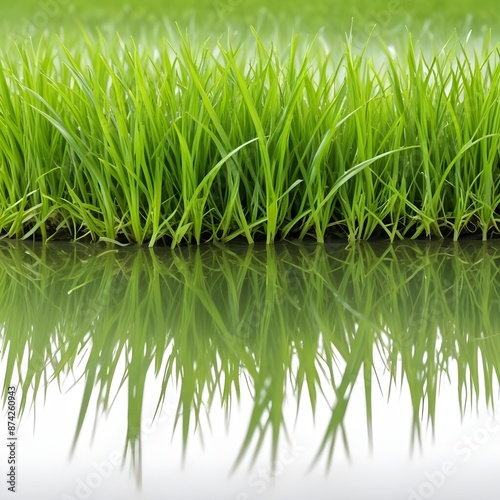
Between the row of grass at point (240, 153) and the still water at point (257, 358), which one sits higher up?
the row of grass at point (240, 153)

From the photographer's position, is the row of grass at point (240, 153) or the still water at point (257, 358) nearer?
the still water at point (257, 358)

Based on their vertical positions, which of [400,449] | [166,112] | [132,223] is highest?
[166,112]

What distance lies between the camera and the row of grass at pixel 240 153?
149cm

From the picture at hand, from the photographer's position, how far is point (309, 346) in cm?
88

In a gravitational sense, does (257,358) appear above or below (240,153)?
below

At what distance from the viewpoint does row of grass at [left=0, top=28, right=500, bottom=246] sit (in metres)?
1.49

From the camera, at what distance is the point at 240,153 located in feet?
5.07

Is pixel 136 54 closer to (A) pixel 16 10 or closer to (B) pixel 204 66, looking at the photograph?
(B) pixel 204 66

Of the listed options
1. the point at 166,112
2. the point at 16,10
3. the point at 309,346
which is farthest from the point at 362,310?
the point at 16,10

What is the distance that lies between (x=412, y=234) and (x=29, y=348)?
107 cm

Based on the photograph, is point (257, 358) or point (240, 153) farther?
point (240, 153)

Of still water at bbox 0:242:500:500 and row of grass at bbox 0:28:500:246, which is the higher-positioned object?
row of grass at bbox 0:28:500:246

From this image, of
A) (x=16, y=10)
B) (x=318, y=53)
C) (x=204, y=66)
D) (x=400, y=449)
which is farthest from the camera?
(x=16, y=10)

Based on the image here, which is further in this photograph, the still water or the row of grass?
the row of grass
